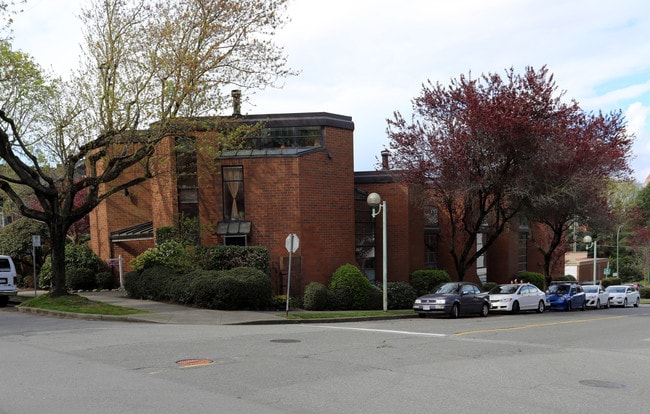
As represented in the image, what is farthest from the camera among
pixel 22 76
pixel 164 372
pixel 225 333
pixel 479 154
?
pixel 479 154

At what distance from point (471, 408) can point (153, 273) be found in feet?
54.9

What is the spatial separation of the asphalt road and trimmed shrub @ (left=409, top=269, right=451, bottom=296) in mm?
12624

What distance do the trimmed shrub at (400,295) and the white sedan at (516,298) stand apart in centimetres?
345

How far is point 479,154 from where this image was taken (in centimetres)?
2330

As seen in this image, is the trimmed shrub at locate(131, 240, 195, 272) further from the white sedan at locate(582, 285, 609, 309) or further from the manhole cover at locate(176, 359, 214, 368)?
the white sedan at locate(582, 285, 609, 309)

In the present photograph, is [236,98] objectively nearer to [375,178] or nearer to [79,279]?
[375,178]

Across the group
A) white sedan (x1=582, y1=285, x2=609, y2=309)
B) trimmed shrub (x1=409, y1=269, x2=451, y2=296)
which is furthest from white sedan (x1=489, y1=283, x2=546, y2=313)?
white sedan (x1=582, y1=285, x2=609, y2=309)

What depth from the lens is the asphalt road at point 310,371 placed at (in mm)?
6852

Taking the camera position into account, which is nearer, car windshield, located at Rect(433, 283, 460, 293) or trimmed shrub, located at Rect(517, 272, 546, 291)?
car windshield, located at Rect(433, 283, 460, 293)

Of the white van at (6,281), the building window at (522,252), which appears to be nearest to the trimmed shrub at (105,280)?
the white van at (6,281)

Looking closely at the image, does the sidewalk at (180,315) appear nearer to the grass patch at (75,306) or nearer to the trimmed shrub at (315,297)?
the grass patch at (75,306)

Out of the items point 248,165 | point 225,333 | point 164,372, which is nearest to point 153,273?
point 248,165

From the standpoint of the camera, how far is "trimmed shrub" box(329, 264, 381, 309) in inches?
895

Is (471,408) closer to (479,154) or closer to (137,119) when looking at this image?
(137,119)
